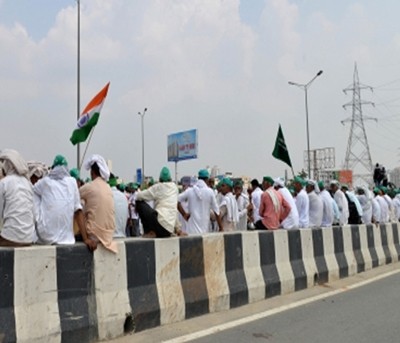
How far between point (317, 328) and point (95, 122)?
19.7ft

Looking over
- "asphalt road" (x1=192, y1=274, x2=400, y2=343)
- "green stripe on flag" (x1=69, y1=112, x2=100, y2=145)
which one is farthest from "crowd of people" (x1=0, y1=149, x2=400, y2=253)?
"asphalt road" (x1=192, y1=274, x2=400, y2=343)

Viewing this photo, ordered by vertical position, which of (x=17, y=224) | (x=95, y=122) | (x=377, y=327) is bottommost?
(x=377, y=327)

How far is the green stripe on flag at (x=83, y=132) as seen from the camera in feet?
34.8

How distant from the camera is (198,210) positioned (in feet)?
33.6

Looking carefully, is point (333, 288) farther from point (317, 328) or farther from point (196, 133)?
point (196, 133)

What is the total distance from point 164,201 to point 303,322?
2.37 meters

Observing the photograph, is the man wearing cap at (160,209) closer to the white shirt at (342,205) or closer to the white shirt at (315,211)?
the white shirt at (315,211)

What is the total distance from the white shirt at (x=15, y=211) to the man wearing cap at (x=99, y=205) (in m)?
0.70

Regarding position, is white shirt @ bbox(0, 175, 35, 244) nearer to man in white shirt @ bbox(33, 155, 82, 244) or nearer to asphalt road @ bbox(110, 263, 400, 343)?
man in white shirt @ bbox(33, 155, 82, 244)

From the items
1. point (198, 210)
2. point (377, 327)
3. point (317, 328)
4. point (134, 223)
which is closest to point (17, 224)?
point (317, 328)

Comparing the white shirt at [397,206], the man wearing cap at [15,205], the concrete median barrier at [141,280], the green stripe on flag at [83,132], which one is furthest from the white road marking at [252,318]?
the white shirt at [397,206]

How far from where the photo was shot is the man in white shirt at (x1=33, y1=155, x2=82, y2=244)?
5.81m

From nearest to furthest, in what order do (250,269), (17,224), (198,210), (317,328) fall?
1. (17,224)
2. (317,328)
3. (250,269)
4. (198,210)

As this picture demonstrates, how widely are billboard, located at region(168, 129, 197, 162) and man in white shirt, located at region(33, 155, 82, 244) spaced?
2059 inches
